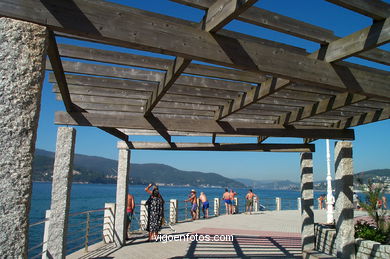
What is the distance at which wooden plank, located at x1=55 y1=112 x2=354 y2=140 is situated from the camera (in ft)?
16.4

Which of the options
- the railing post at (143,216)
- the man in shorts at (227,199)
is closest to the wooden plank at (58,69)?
the railing post at (143,216)

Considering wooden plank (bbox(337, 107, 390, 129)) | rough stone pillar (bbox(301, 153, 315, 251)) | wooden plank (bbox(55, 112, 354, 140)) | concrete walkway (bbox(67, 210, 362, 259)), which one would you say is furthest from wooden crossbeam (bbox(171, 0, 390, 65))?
concrete walkway (bbox(67, 210, 362, 259))

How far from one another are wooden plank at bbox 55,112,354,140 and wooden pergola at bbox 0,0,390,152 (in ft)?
0.05

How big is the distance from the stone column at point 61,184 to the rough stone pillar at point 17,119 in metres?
2.92

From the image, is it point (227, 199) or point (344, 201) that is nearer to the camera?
point (344, 201)

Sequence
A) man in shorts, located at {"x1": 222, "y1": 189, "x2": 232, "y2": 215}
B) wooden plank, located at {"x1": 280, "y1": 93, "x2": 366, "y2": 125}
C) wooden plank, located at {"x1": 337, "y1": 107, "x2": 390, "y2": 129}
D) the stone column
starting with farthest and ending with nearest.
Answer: man in shorts, located at {"x1": 222, "y1": 189, "x2": 232, "y2": 215}, wooden plank, located at {"x1": 337, "y1": 107, "x2": 390, "y2": 129}, the stone column, wooden plank, located at {"x1": 280, "y1": 93, "x2": 366, "y2": 125}

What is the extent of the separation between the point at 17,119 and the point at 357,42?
2.69 m

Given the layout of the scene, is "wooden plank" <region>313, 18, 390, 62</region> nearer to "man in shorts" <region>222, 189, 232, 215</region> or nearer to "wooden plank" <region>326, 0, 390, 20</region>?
"wooden plank" <region>326, 0, 390, 20</region>

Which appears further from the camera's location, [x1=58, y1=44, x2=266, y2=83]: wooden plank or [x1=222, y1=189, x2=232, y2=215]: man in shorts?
[x1=222, y1=189, x2=232, y2=215]: man in shorts

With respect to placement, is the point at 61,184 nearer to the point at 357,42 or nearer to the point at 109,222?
the point at 109,222

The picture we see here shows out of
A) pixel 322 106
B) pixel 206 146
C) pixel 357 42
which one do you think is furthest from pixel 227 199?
pixel 357 42

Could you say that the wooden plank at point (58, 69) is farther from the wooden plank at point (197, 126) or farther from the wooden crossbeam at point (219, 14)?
the wooden crossbeam at point (219, 14)

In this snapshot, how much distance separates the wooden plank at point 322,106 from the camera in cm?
423

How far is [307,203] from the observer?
7.36 metres
